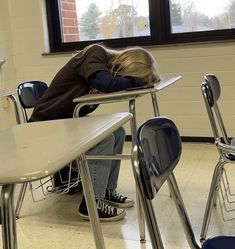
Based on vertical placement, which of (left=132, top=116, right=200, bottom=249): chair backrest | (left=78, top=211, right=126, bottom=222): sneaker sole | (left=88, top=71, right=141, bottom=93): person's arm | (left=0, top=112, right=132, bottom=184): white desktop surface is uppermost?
(left=88, top=71, right=141, bottom=93): person's arm

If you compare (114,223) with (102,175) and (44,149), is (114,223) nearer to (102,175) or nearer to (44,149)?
(102,175)

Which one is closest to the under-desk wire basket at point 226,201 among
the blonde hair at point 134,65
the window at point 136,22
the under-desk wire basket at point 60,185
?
the blonde hair at point 134,65

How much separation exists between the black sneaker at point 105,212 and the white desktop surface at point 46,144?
92cm

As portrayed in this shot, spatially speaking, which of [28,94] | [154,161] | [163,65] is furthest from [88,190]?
[163,65]

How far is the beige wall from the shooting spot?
327 centimetres

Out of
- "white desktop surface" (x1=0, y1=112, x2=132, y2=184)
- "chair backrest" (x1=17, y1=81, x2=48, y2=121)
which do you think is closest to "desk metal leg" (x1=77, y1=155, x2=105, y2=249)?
"white desktop surface" (x1=0, y1=112, x2=132, y2=184)

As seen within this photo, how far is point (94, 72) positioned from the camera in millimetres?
1905

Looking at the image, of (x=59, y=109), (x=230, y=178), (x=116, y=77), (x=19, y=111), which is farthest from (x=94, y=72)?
(x=230, y=178)

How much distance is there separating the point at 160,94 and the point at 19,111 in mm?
1533

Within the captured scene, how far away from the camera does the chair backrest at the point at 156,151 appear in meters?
0.88

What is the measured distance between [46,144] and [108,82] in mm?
940

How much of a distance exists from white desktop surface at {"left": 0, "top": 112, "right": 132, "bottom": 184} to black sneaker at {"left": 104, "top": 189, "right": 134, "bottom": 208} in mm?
1053

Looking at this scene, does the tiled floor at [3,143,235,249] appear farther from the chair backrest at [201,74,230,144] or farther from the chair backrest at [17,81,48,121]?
the chair backrest at [17,81,48,121]

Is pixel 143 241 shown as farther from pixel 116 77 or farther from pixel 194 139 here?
pixel 194 139
